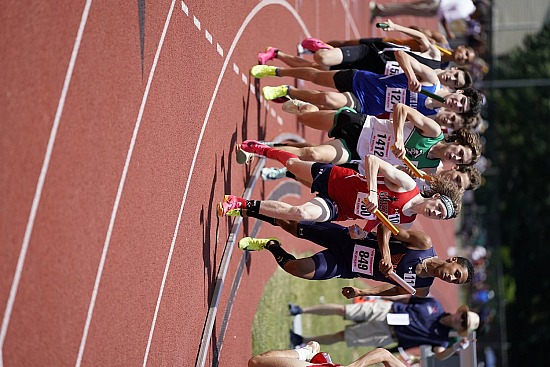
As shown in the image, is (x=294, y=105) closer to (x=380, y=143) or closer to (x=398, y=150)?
(x=380, y=143)

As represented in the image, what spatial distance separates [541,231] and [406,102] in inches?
1148

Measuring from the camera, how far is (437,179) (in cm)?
768

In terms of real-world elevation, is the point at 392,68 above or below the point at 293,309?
above

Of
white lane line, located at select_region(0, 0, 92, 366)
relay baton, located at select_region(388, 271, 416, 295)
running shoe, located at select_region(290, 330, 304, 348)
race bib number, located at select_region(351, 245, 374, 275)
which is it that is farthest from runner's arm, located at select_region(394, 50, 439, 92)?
running shoe, located at select_region(290, 330, 304, 348)

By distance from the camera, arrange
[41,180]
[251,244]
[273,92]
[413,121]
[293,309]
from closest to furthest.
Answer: [41,180]
[413,121]
[251,244]
[273,92]
[293,309]

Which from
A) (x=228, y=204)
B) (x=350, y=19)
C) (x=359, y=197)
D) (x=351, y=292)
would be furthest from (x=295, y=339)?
(x=350, y=19)

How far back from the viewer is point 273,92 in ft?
29.6

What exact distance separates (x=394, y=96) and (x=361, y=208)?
→ 1.89 meters

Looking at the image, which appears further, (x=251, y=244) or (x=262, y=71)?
(x=262, y=71)

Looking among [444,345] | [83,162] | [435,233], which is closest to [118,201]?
[83,162]

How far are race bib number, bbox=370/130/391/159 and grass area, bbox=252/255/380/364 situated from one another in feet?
8.76

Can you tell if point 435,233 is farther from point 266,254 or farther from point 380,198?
point 380,198

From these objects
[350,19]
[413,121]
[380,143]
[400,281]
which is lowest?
[400,281]

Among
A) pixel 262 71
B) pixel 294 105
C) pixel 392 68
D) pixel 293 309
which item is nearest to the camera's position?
pixel 294 105
